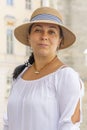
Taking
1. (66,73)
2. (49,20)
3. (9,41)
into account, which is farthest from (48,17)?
(9,41)

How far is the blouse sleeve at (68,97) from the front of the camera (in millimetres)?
933

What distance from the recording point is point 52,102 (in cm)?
94

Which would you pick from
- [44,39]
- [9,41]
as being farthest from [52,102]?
[9,41]

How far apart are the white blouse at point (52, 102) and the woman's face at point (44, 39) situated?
0.05 m

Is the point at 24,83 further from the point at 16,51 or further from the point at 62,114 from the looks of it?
the point at 16,51

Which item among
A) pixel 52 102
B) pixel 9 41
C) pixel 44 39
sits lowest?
pixel 9 41

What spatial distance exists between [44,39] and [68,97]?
137 millimetres

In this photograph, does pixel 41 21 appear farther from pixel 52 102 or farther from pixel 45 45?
pixel 52 102

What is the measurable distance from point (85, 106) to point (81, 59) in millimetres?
367

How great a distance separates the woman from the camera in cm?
94

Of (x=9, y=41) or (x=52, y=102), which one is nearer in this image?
(x=52, y=102)

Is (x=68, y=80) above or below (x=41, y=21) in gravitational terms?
below

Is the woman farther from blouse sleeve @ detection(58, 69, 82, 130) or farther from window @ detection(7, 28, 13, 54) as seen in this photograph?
window @ detection(7, 28, 13, 54)

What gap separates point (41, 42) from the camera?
0.99m
